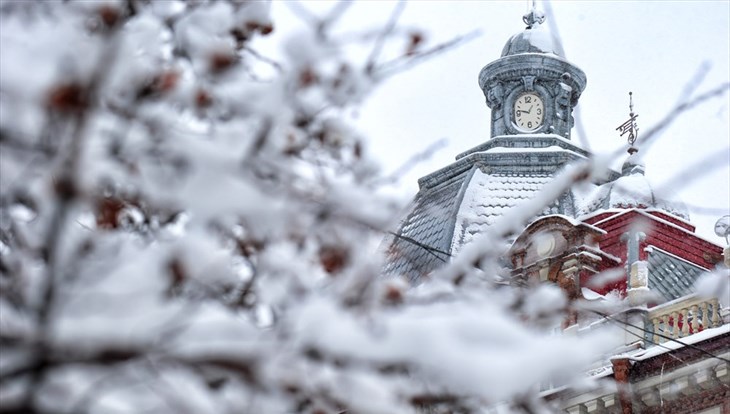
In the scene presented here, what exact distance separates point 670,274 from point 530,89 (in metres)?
9.95

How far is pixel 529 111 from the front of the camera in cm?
3325

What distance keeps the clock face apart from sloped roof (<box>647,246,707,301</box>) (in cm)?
867

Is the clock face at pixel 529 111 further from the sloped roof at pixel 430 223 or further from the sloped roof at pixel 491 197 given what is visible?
the sloped roof at pixel 430 223

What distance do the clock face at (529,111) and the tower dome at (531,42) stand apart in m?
1.07

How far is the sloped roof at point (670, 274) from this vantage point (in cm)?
2359

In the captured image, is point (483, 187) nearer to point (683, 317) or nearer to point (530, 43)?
point (530, 43)

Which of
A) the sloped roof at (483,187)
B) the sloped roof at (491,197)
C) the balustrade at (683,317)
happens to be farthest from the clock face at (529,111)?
the balustrade at (683,317)

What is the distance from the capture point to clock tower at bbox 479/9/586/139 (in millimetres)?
32969

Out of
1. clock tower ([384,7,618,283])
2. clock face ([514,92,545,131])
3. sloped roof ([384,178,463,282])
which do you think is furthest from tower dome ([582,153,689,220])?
clock face ([514,92,545,131])

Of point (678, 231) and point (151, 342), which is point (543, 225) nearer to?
point (678, 231)

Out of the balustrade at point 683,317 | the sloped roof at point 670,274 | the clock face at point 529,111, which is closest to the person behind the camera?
the balustrade at point 683,317

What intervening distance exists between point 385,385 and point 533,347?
2.81 feet

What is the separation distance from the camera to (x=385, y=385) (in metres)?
4.75

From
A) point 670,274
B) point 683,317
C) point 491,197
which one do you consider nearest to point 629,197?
point 670,274
